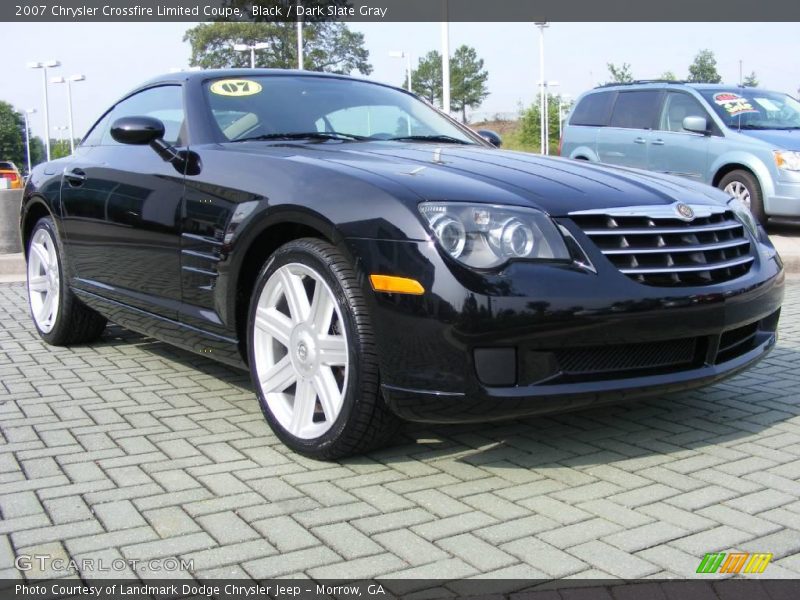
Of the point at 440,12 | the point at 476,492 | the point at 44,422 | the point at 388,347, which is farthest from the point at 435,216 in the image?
the point at 440,12

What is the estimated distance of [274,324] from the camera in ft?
12.0

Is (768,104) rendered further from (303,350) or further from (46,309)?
(303,350)

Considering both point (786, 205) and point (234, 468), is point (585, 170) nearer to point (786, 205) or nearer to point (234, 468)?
point (234, 468)

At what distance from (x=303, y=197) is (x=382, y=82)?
2.02 metres

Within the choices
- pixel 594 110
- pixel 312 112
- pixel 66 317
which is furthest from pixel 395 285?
pixel 594 110

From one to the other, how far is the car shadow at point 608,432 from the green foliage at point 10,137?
115 meters

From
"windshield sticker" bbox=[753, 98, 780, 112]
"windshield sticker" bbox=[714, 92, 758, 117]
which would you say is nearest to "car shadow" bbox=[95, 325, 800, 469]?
"windshield sticker" bbox=[714, 92, 758, 117]

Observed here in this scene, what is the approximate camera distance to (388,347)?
10.4 ft

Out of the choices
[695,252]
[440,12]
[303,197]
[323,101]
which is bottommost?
[695,252]

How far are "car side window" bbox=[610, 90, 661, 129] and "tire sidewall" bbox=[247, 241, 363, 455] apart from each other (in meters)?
9.55

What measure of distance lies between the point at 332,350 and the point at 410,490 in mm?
578

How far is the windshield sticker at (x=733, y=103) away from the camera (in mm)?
11453

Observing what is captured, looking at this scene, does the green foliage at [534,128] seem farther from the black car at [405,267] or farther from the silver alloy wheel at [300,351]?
the silver alloy wheel at [300,351]

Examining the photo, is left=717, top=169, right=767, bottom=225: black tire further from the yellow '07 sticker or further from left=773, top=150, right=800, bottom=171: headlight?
the yellow '07 sticker
